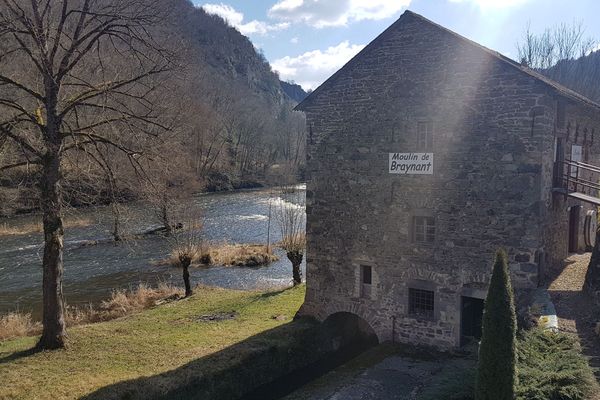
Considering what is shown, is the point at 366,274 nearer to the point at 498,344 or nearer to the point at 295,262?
→ the point at 498,344

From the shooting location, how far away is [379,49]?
1400 centimetres

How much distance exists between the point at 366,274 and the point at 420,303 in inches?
70.7

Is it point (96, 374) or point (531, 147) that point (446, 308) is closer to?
point (531, 147)

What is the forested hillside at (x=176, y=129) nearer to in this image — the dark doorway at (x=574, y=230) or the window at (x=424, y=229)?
the window at (x=424, y=229)

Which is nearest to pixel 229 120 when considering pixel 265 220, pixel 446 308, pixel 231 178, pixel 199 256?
pixel 231 178

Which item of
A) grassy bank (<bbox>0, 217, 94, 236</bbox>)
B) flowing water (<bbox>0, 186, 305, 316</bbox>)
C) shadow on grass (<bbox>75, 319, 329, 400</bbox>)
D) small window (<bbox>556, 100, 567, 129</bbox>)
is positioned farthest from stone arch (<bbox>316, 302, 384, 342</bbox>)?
grassy bank (<bbox>0, 217, 94, 236</bbox>)

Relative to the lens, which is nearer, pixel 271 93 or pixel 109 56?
pixel 109 56

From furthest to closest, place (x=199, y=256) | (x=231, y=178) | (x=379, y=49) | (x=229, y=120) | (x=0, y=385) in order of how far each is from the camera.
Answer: (x=229, y=120) < (x=231, y=178) < (x=199, y=256) < (x=379, y=49) < (x=0, y=385)

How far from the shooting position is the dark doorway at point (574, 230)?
1622 centimetres

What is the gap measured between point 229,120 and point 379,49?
214 ft

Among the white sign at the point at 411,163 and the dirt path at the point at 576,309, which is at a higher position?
the white sign at the point at 411,163

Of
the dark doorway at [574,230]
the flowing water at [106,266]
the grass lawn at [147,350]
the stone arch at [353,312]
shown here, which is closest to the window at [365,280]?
the stone arch at [353,312]

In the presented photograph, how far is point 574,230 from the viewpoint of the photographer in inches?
643

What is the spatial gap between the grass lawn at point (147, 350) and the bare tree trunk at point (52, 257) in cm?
50
